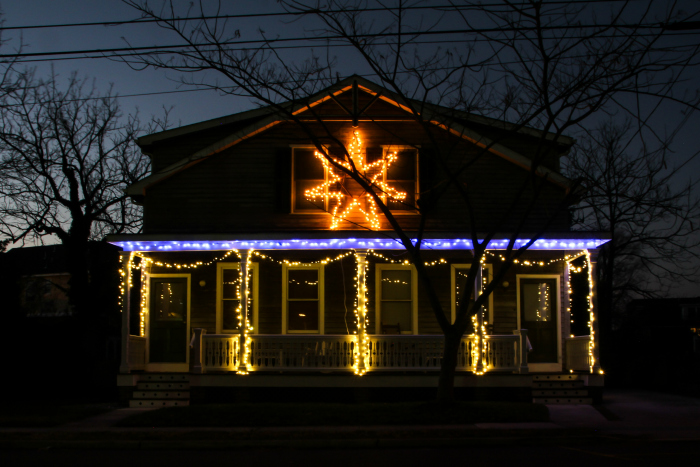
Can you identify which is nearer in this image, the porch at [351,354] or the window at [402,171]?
the porch at [351,354]

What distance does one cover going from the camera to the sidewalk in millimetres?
10320

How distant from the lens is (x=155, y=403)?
14664 millimetres

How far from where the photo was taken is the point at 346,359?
48.2 ft

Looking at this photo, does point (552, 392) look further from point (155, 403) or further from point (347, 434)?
point (155, 403)

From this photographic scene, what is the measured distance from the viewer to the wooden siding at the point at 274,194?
16.3m

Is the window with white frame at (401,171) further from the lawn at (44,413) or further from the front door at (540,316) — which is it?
the lawn at (44,413)

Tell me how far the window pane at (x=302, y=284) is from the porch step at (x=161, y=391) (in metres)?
3.26

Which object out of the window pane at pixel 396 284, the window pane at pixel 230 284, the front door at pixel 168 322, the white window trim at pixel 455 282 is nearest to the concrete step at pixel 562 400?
the white window trim at pixel 455 282

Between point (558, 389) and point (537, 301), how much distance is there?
8.45 ft

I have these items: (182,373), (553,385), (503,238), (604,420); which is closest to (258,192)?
(182,373)

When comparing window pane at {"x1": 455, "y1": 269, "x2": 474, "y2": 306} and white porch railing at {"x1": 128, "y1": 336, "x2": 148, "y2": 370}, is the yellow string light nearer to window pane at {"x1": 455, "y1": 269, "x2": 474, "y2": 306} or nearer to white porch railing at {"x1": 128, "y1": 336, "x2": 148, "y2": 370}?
window pane at {"x1": 455, "y1": 269, "x2": 474, "y2": 306}

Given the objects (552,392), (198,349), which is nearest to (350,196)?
(198,349)

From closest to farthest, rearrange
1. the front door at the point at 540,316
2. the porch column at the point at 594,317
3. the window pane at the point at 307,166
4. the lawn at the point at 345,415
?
the lawn at the point at 345,415, the porch column at the point at 594,317, the front door at the point at 540,316, the window pane at the point at 307,166

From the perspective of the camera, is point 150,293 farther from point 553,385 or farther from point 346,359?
point 553,385
